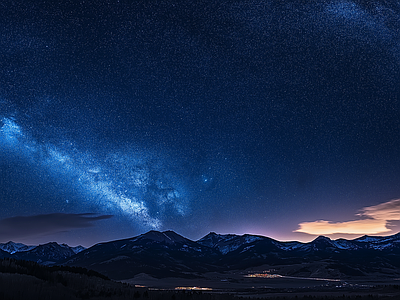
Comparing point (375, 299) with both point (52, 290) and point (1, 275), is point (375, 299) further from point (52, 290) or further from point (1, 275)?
point (1, 275)

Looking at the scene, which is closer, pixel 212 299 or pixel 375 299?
pixel 212 299

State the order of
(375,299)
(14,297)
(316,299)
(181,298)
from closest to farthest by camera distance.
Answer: (14,297) → (181,298) → (375,299) → (316,299)

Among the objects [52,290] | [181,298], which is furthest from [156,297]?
[52,290]

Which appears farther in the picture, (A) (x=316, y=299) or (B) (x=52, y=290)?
(A) (x=316, y=299)

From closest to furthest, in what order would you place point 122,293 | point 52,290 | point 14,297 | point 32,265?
point 14,297 < point 52,290 < point 122,293 < point 32,265

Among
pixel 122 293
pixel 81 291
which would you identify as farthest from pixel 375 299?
pixel 81 291

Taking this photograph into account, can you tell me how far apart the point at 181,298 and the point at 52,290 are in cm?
1379

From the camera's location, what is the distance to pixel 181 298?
125ft

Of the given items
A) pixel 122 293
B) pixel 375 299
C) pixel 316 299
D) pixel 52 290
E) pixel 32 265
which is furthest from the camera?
pixel 316 299

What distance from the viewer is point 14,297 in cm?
2734

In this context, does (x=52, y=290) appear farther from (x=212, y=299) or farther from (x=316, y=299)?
(x=316, y=299)

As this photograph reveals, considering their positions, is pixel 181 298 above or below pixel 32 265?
below

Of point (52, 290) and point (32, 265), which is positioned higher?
point (32, 265)

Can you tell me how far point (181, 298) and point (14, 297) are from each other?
17.1 metres
